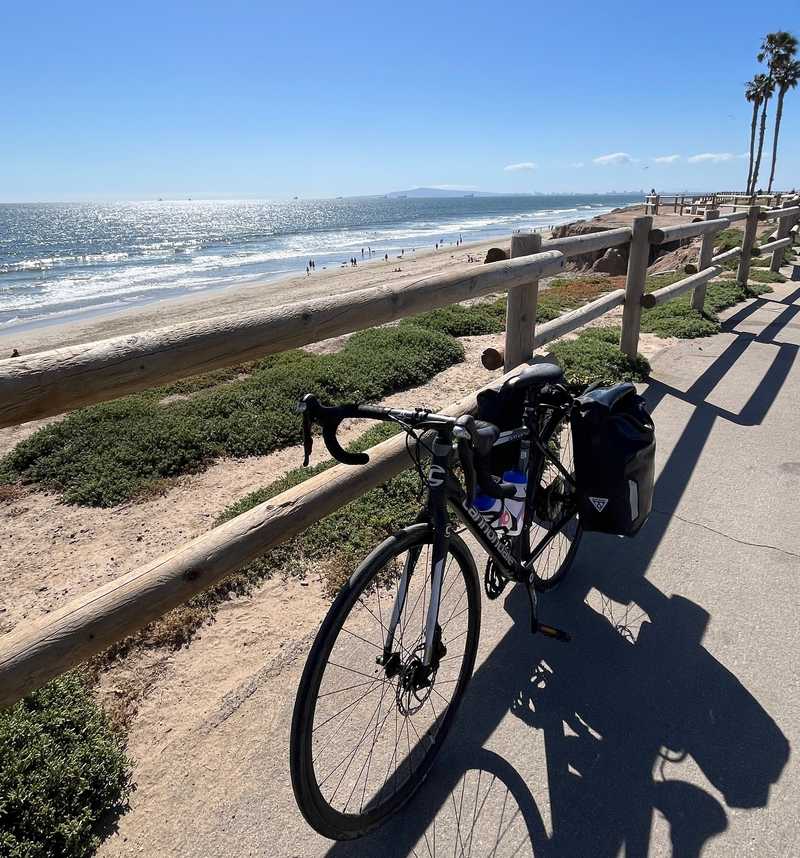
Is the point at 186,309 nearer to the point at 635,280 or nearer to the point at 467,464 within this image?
the point at 635,280

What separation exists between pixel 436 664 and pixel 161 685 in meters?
1.37

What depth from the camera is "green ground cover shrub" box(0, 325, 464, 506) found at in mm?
5074

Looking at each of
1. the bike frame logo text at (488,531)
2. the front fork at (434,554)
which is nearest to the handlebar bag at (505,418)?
the bike frame logo text at (488,531)

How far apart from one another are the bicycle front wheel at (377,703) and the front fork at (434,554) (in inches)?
1.0

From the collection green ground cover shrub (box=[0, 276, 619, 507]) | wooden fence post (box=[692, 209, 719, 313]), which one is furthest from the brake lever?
wooden fence post (box=[692, 209, 719, 313])

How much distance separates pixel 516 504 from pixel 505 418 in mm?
373

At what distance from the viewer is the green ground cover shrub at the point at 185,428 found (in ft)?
16.6

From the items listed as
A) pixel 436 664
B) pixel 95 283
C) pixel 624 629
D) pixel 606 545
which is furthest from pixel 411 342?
pixel 95 283

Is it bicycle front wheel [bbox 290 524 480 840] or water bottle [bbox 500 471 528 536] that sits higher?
water bottle [bbox 500 471 528 536]

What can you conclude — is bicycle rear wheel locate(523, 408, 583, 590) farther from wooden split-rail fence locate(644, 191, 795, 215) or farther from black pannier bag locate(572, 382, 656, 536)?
wooden split-rail fence locate(644, 191, 795, 215)

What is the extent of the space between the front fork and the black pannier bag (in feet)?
3.16

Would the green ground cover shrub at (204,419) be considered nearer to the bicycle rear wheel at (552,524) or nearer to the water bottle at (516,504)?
the bicycle rear wheel at (552,524)

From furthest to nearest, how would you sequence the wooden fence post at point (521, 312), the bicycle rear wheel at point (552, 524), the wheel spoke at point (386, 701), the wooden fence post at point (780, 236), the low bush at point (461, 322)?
1. the wooden fence post at point (780, 236)
2. the low bush at point (461, 322)
3. the wooden fence post at point (521, 312)
4. the bicycle rear wheel at point (552, 524)
5. the wheel spoke at point (386, 701)

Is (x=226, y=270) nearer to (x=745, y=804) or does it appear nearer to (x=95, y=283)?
(x=95, y=283)
